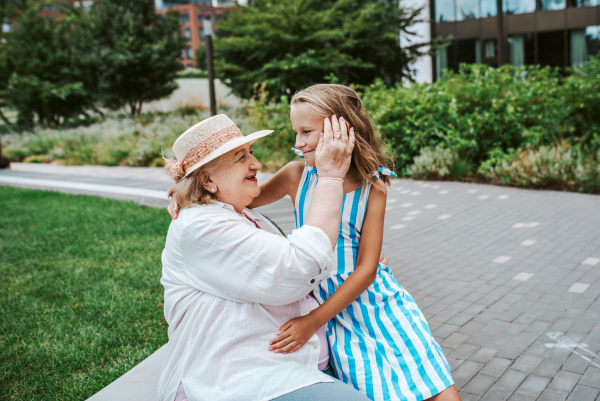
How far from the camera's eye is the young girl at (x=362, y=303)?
1784mm

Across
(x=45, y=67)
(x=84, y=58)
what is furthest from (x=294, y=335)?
(x=45, y=67)

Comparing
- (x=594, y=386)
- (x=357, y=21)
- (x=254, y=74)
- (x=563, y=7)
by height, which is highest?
(x=563, y=7)

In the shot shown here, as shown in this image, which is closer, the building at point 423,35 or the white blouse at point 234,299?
the white blouse at point 234,299

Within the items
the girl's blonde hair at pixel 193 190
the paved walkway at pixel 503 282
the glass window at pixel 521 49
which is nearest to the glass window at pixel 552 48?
the glass window at pixel 521 49

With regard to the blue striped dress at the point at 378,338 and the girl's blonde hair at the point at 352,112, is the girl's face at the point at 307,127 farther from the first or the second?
the blue striped dress at the point at 378,338

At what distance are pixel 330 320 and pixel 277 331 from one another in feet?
1.04

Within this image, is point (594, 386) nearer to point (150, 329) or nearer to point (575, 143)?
point (150, 329)

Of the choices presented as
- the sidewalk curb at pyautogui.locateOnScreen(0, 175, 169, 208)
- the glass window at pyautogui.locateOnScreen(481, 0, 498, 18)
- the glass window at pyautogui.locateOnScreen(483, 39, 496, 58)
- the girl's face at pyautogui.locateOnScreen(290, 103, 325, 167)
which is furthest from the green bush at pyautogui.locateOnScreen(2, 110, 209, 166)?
the glass window at pyautogui.locateOnScreen(481, 0, 498, 18)

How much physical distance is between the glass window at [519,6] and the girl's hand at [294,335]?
86.9 ft

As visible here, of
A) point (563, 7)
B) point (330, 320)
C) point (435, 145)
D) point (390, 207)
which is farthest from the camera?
point (563, 7)

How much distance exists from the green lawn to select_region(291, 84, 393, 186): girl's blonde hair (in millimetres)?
2015

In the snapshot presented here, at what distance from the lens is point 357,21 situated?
17.3m

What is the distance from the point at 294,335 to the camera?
1708 millimetres

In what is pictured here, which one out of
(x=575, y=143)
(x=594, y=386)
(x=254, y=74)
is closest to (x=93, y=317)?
(x=594, y=386)
